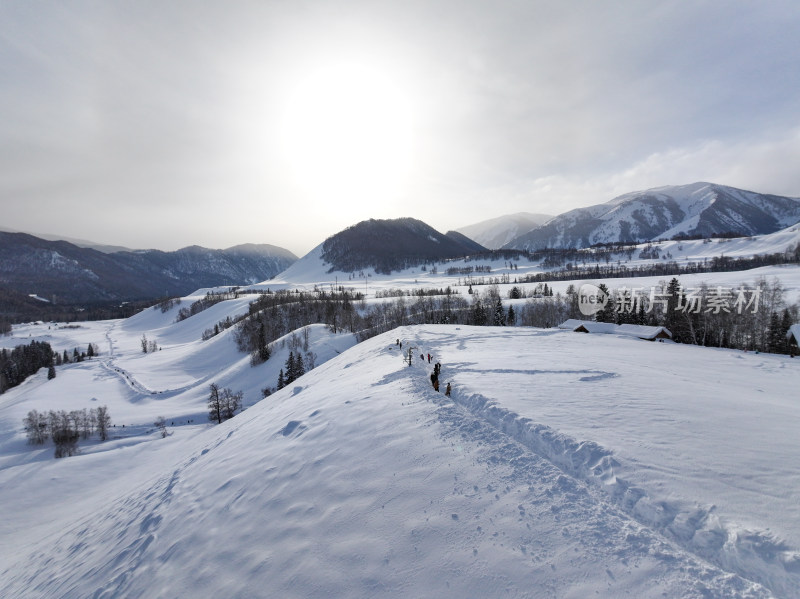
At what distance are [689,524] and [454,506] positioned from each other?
4.66 m

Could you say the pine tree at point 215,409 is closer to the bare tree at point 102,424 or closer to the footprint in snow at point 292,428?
the bare tree at point 102,424

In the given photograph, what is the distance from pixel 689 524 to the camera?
21.4ft

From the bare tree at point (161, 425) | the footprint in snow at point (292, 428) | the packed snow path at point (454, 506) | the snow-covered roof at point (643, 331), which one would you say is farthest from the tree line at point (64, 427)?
the snow-covered roof at point (643, 331)

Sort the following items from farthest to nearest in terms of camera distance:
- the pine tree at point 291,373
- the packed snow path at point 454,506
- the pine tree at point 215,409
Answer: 1. the pine tree at point 291,373
2. the pine tree at point 215,409
3. the packed snow path at point 454,506

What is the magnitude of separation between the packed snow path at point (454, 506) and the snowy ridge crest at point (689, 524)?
0.14ft

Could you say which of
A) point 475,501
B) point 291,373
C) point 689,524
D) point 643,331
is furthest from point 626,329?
point 291,373

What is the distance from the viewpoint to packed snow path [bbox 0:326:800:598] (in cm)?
583

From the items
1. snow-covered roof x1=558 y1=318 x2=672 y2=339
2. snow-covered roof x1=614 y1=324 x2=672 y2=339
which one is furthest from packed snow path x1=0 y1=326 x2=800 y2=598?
snow-covered roof x1=558 y1=318 x2=672 y2=339

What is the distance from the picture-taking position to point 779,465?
27.7 ft

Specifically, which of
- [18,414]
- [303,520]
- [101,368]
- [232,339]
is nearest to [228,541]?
[303,520]

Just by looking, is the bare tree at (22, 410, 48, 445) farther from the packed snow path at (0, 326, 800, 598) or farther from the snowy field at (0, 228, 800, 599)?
the packed snow path at (0, 326, 800, 598)

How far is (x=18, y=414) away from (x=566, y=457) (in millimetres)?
86847

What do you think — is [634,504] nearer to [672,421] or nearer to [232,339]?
[672,421]

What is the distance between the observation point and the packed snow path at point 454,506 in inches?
230
